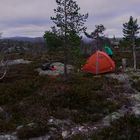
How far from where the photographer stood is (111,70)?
26.4 meters

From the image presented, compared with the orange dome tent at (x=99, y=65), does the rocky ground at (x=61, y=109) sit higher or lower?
lower

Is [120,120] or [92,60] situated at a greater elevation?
[92,60]

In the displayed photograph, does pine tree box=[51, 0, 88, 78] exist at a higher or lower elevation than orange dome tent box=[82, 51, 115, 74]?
higher

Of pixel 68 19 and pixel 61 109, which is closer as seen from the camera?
pixel 61 109

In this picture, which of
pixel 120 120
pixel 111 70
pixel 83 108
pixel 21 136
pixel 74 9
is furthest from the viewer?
pixel 111 70

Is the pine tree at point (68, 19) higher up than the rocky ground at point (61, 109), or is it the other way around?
the pine tree at point (68, 19)

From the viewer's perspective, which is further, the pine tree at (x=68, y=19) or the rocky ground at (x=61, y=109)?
the pine tree at (x=68, y=19)

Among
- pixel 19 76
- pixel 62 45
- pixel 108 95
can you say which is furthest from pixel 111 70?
pixel 108 95

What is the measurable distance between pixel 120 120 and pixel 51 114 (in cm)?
307

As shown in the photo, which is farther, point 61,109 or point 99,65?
point 99,65

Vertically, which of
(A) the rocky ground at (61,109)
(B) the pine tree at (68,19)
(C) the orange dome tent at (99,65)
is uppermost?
(B) the pine tree at (68,19)

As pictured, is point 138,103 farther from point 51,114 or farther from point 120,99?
point 51,114

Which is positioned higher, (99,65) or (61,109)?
(99,65)

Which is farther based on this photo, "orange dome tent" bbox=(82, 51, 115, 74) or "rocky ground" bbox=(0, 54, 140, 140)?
"orange dome tent" bbox=(82, 51, 115, 74)
